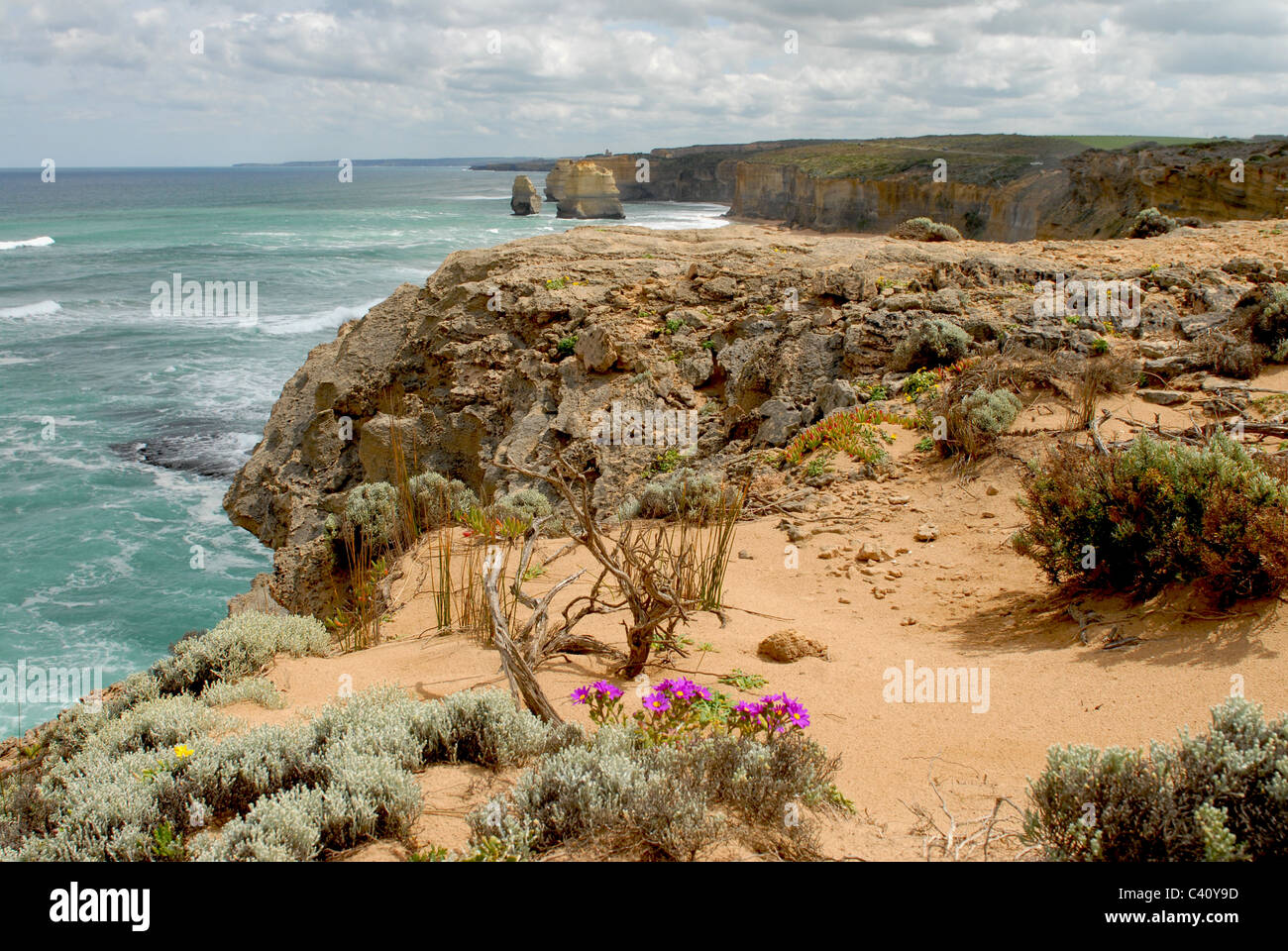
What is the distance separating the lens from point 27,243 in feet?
173

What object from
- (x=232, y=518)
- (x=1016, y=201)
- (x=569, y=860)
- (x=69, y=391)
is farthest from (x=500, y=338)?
(x=1016, y=201)

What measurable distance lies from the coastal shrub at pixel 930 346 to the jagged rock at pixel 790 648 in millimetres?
5315

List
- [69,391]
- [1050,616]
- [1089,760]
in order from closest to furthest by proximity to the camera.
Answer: [1089,760], [1050,616], [69,391]

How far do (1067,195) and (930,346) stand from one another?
33324 mm

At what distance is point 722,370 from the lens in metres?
10.4

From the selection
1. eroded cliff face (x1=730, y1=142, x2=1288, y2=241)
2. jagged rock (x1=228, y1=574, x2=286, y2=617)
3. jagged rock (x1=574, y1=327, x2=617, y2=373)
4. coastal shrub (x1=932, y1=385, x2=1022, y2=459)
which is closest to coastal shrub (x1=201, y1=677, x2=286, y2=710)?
jagged rock (x1=228, y1=574, x2=286, y2=617)

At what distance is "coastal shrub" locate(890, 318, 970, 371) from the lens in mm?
9469

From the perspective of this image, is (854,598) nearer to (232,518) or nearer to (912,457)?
(912,457)

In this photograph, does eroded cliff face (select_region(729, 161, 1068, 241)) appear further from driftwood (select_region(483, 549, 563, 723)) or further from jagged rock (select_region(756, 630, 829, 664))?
driftwood (select_region(483, 549, 563, 723))

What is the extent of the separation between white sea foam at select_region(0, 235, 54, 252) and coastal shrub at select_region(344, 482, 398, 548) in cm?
5360

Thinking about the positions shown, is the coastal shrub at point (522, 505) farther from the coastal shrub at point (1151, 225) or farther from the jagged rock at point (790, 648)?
the coastal shrub at point (1151, 225)

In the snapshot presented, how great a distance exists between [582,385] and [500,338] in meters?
1.72

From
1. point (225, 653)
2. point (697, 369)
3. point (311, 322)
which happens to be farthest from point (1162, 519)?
point (311, 322)

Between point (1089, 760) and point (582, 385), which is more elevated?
point (582, 385)
